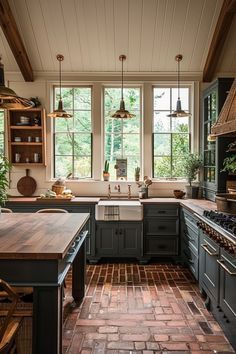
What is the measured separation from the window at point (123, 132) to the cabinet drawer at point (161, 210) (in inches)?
35.7

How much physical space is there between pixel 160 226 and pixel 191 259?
32.0 inches

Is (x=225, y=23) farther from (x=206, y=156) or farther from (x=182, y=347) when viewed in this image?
(x=182, y=347)

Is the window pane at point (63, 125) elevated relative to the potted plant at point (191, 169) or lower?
elevated

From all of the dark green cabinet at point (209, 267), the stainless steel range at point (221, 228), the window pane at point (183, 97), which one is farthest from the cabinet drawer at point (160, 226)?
the window pane at point (183, 97)

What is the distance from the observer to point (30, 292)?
6.75ft

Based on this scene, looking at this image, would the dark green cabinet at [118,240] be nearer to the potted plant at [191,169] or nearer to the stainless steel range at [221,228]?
the potted plant at [191,169]

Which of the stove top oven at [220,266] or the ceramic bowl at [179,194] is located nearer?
the stove top oven at [220,266]

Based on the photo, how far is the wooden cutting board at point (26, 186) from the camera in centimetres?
520

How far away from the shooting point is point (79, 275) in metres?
3.26

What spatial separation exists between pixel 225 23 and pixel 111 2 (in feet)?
5.06

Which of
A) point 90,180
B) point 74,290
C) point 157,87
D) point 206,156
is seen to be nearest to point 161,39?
point 157,87

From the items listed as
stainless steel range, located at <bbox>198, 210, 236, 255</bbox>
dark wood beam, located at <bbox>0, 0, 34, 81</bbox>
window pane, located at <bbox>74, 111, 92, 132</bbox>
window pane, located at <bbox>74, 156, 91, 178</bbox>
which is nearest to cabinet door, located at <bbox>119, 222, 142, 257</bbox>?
window pane, located at <bbox>74, 156, 91, 178</bbox>

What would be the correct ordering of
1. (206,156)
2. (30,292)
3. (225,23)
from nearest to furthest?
(30,292)
(225,23)
(206,156)

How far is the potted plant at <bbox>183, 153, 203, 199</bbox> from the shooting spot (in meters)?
4.91
